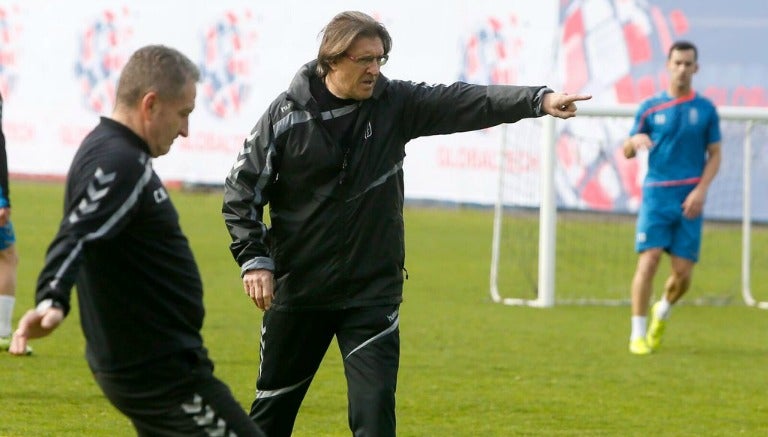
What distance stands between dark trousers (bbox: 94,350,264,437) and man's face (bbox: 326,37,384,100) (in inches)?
63.4

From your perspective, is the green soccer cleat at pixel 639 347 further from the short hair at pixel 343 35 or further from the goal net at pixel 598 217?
the short hair at pixel 343 35

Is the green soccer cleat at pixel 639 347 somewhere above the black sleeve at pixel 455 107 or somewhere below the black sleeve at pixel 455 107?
below

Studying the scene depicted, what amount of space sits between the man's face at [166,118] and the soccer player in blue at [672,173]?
7003 millimetres

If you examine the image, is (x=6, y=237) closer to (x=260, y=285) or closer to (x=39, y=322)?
(x=260, y=285)

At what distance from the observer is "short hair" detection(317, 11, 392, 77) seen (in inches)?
226

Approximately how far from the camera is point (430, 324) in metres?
12.7

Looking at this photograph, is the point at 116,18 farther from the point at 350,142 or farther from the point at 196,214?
the point at 350,142

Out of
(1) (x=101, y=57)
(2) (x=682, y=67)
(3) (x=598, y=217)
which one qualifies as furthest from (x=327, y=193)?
(1) (x=101, y=57)

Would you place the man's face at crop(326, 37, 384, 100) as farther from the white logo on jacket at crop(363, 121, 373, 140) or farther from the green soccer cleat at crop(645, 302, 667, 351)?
the green soccer cleat at crop(645, 302, 667, 351)

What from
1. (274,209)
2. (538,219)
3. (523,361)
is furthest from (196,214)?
(274,209)

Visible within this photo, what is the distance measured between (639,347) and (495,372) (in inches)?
67.3

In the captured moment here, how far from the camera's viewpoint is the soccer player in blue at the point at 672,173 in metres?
11.1

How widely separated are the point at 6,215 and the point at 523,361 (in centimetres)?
387

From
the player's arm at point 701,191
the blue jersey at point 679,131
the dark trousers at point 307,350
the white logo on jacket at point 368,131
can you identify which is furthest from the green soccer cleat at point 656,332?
the white logo on jacket at point 368,131
